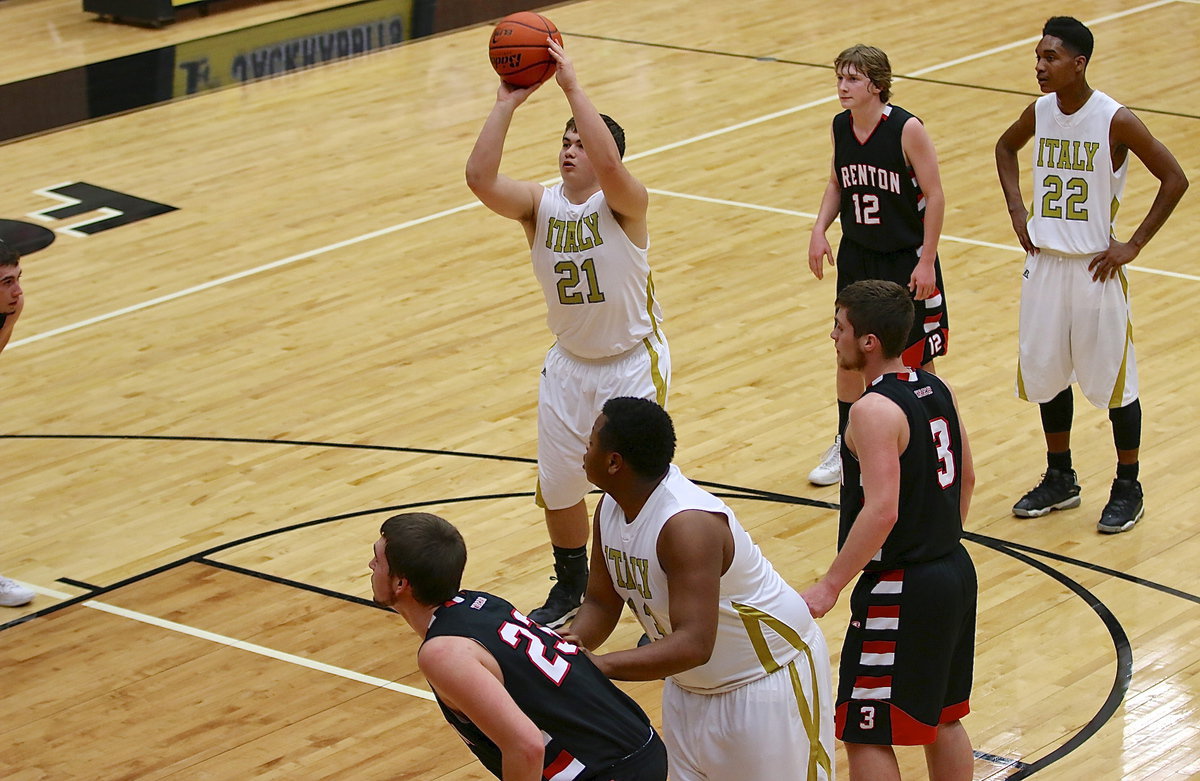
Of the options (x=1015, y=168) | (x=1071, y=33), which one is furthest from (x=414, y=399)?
(x=1071, y=33)

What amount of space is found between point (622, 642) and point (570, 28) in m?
11.1

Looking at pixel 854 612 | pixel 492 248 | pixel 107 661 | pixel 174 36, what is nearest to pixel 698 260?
pixel 492 248

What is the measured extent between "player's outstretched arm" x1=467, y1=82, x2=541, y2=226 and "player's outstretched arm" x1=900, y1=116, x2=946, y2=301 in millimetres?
1596

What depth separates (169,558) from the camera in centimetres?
685

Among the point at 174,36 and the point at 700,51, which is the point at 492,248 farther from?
the point at 174,36

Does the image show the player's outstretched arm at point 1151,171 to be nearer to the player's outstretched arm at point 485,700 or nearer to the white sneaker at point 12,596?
the player's outstretched arm at point 485,700

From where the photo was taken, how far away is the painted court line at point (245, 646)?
573 cm

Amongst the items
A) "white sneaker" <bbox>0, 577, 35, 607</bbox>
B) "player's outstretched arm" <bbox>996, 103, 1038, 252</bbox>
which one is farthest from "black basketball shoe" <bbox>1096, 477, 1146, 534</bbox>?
"white sneaker" <bbox>0, 577, 35, 607</bbox>

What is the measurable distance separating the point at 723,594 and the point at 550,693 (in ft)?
1.69

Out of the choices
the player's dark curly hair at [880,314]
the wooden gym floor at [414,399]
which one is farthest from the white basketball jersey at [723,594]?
the wooden gym floor at [414,399]

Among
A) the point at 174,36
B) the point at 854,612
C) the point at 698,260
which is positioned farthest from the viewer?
the point at 174,36

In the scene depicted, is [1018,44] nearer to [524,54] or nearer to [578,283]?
[524,54]

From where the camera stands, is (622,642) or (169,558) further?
(169,558)

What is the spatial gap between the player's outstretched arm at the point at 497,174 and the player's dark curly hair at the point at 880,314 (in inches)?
62.2
